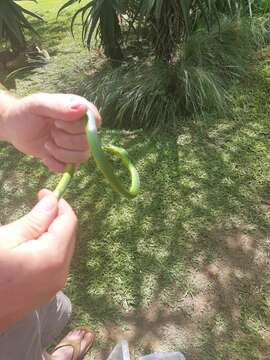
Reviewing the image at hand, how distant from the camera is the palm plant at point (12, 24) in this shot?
175 inches

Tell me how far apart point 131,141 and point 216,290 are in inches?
57.4

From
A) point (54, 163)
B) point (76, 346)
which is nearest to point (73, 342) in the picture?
point (76, 346)

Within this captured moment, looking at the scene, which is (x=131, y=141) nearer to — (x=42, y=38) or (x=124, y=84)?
(x=124, y=84)

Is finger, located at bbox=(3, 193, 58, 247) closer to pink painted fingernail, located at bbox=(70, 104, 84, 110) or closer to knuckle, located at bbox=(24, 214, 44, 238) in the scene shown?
knuckle, located at bbox=(24, 214, 44, 238)

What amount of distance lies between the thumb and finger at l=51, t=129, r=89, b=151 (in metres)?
0.26

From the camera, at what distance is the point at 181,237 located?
7.95ft

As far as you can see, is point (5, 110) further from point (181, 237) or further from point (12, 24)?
point (12, 24)

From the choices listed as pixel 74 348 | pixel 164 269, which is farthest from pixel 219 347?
pixel 74 348

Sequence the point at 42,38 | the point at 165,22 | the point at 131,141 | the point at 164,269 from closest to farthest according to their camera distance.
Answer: the point at 164,269, the point at 131,141, the point at 165,22, the point at 42,38

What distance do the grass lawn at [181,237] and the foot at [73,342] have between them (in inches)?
2.3

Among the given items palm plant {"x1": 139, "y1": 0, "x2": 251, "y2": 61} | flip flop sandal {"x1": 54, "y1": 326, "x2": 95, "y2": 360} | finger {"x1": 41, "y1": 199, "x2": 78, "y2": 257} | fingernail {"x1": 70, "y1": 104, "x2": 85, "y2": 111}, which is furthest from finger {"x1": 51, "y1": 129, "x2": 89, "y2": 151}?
palm plant {"x1": 139, "y1": 0, "x2": 251, "y2": 61}

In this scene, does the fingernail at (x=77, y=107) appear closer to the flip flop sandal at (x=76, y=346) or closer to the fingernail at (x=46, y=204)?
→ the fingernail at (x=46, y=204)

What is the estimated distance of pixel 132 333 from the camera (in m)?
2.02

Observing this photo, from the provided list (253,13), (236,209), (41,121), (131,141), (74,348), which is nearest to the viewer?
(41,121)
